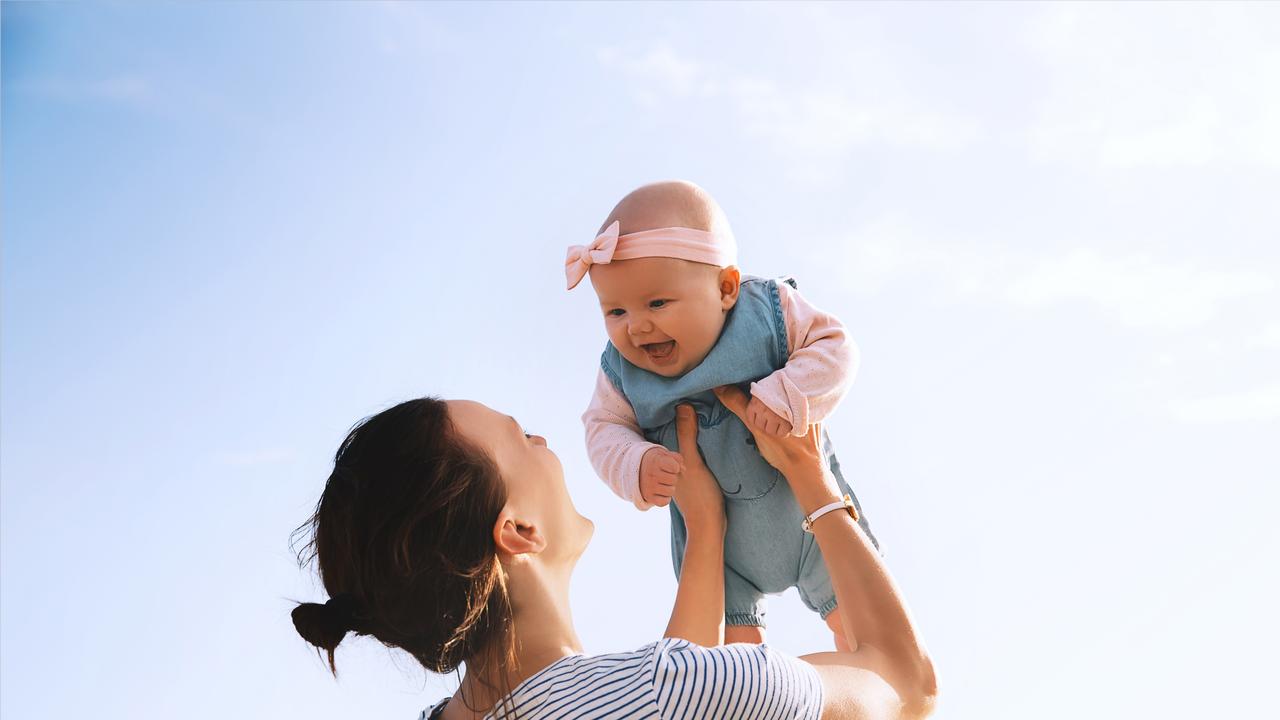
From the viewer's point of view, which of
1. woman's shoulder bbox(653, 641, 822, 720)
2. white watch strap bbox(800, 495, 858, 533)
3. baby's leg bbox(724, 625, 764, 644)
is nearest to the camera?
woman's shoulder bbox(653, 641, 822, 720)

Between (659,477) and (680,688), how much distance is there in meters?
0.98

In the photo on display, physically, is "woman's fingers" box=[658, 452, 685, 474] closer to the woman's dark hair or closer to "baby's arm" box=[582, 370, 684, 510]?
"baby's arm" box=[582, 370, 684, 510]

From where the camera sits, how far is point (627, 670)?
2.02 metres

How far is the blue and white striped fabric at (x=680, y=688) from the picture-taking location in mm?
1947

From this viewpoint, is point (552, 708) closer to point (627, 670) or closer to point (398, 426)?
point (627, 670)

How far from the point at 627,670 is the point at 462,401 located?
786 mm

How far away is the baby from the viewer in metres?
2.90

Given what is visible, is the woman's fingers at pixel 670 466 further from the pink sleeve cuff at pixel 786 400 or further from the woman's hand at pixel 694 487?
the pink sleeve cuff at pixel 786 400

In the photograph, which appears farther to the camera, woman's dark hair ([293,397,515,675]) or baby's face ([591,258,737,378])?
baby's face ([591,258,737,378])

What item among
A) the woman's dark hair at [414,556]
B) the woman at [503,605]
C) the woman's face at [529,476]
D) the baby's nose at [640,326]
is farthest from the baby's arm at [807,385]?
the woman's dark hair at [414,556]

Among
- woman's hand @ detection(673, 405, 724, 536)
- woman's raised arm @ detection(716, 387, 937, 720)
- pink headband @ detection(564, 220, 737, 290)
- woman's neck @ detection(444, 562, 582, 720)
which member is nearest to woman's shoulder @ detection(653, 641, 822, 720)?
woman's raised arm @ detection(716, 387, 937, 720)

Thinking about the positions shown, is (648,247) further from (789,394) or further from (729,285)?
(789,394)

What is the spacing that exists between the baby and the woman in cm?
49

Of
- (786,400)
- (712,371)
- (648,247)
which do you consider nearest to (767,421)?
(786,400)
